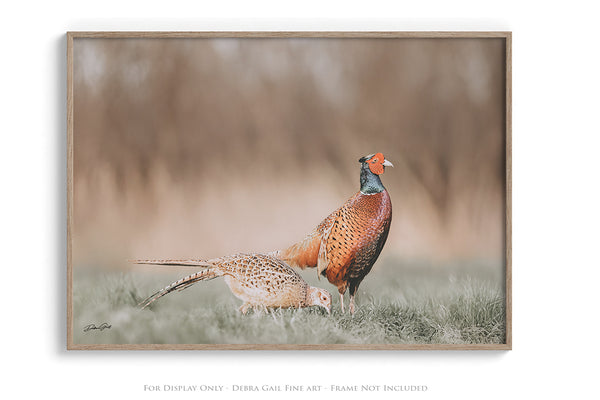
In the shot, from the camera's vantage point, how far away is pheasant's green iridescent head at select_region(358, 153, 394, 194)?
6.11 feet

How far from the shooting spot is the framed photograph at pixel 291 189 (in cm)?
185

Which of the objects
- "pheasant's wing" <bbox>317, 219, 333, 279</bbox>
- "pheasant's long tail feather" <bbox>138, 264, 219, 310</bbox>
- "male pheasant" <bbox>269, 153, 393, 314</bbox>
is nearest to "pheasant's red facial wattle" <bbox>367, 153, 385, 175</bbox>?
"male pheasant" <bbox>269, 153, 393, 314</bbox>

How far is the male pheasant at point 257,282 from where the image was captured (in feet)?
6.06

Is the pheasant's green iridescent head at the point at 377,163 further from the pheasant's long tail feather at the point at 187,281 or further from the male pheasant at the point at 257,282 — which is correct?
the pheasant's long tail feather at the point at 187,281

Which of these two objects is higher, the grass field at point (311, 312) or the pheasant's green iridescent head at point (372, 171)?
the pheasant's green iridescent head at point (372, 171)

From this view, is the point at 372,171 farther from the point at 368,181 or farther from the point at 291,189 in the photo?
the point at 291,189

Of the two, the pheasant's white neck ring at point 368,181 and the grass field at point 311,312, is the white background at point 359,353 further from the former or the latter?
the pheasant's white neck ring at point 368,181

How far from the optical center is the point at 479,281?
1868 mm

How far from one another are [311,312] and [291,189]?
1.32 ft
